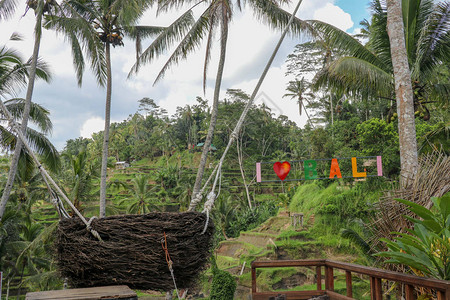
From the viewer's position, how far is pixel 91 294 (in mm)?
1504

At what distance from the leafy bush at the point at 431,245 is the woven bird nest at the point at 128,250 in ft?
3.71

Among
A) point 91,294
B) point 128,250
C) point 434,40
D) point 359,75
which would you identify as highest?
point 434,40

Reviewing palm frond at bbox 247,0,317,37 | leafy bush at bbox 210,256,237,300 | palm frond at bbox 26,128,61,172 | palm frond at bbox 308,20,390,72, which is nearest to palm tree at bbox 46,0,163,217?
palm frond at bbox 26,128,61,172

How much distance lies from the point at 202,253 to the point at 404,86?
10.8 ft

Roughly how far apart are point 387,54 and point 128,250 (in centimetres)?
619

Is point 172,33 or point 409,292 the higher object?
point 172,33

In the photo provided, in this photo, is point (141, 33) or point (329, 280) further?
point (141, 33)

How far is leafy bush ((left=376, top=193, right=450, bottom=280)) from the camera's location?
1.92 meters

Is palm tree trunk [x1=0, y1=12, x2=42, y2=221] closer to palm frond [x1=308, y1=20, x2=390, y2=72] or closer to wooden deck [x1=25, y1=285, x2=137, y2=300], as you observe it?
palm frond [x1=308, y1=20, x2=390, y2=72]

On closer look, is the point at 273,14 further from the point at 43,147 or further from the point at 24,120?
the point at 43,147

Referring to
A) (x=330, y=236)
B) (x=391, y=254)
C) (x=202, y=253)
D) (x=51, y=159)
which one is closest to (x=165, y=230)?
(x=202, y=253)

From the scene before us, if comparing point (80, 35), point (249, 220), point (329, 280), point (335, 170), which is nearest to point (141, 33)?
point (80, 35)

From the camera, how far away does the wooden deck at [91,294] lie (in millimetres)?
1446

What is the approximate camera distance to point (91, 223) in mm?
1776
